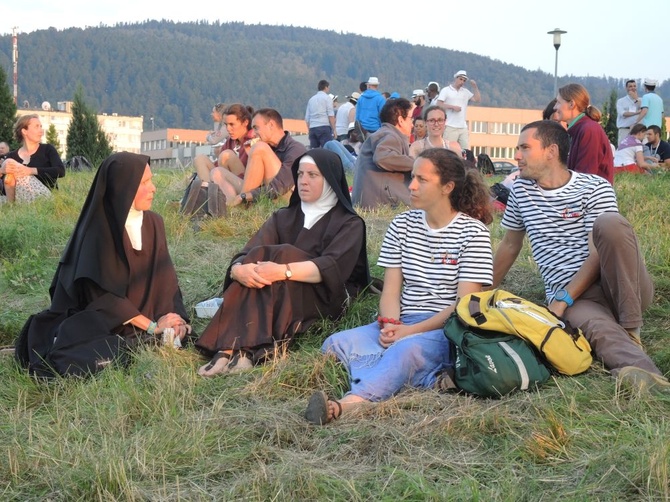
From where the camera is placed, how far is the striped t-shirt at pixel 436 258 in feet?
16.7

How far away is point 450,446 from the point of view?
13.1 ft

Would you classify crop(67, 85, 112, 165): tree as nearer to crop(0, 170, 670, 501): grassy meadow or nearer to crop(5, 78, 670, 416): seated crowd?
crop(5, 78, 670, 416): seated crowd

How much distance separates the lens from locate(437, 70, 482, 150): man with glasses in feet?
47.4

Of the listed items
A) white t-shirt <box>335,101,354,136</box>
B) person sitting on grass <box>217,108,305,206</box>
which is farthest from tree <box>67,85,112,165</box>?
person sitting on grass <box>217,108,305,206</box>

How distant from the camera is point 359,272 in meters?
5.99

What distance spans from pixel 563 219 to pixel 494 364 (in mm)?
1173

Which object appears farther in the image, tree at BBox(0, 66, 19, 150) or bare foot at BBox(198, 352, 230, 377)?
tree at BBox(0, 66, 19, 150)

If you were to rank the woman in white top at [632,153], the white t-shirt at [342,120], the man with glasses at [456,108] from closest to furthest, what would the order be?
1. the woman in white top at [632,153]
2. the man with glasses at [456,108]
3. the white t-shirt at [342,120]

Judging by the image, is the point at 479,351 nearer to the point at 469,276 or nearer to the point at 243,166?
the point at 469,276

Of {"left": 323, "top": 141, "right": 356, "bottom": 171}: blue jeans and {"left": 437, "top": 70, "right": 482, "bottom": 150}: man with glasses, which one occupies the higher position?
{"left": 437, "top": 70, "right": 482, "bottom": 150}: man with glasses

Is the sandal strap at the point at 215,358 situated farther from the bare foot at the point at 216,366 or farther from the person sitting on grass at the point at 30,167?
the person sitting on grass at the point at 30,167

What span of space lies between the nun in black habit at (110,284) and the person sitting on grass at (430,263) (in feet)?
3.92

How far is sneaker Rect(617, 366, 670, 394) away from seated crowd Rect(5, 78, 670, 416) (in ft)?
0.04

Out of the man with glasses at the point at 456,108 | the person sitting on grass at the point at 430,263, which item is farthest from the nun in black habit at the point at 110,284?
the man with glasses at the point at 456,108
